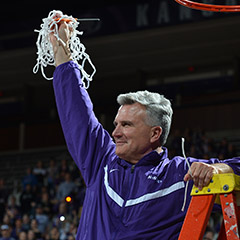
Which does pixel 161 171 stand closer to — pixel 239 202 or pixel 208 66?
pixel 239 202

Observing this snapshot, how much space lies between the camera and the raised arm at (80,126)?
9.52ft

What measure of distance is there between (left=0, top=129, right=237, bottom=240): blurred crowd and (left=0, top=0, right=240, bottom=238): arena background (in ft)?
5.90

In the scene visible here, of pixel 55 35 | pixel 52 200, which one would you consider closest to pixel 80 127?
pixel 55 35

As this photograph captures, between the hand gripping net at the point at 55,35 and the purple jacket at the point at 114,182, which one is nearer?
the purple jacket at the point at 114,182

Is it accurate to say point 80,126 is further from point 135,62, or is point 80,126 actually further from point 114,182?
point 135,62

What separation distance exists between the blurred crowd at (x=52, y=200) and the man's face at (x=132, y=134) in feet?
25.2

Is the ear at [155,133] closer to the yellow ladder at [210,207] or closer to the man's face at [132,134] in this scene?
the man's face at [132,134]

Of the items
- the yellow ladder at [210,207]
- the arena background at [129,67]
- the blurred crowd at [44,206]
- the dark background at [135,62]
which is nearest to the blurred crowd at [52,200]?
the blurred crowd at [44,206]

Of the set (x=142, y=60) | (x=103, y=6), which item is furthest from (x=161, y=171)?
(x=142, y=60)

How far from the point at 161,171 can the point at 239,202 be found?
1.74 feet

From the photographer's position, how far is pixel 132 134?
9.25 ft

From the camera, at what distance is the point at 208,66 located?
18.5 m

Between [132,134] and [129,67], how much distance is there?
1614cm

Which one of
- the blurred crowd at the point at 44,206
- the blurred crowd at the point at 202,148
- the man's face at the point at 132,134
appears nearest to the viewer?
the man's face at the point at 132,134
